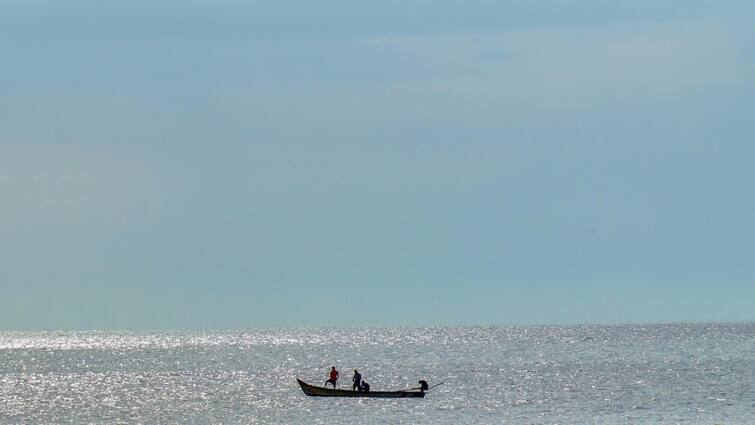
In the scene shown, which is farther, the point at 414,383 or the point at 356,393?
the point at 414,383

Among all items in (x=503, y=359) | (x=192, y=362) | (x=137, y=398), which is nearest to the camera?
(x=137, y=398)

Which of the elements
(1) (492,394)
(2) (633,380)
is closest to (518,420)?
(1) (492,394)

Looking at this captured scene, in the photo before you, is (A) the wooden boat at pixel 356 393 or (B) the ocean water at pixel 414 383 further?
(A) the wooden boat at pixel 356 393

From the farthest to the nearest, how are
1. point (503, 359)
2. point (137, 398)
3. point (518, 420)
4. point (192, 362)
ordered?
1. point (192, 362)
2. point (503, 359)
3. point (137, 398)
4. point (518, 420)

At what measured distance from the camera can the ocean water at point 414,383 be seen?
252 feet

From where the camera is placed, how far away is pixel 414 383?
109m

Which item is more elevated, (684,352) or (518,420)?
(684,352)

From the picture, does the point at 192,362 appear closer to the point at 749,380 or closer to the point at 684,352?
the point at 684,352

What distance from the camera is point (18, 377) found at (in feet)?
445

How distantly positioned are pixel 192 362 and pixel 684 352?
174ft

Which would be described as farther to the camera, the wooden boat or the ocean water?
the wooden boat

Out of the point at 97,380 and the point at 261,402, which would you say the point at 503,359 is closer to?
the point at 97,380

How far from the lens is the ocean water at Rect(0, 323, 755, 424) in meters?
76.9

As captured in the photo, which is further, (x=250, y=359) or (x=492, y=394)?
(x=250, y=359)
